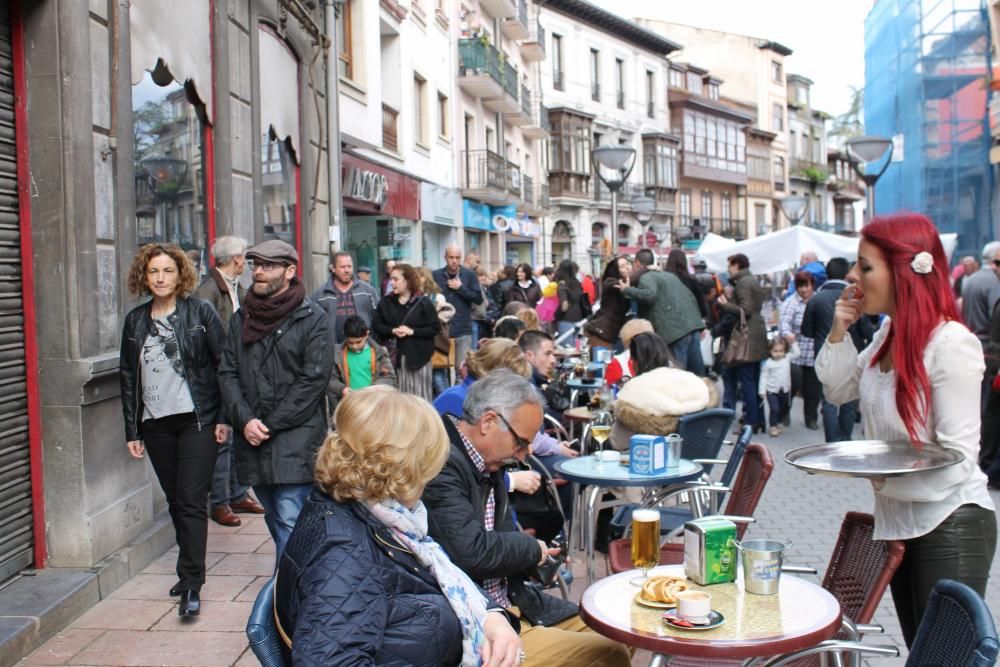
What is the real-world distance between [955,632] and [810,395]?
934 cm

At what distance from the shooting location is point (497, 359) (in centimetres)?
574

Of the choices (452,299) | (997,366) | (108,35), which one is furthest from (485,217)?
(108,35)

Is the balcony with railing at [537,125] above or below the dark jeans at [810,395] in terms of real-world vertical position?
above

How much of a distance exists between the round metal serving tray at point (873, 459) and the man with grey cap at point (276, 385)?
2.60 m

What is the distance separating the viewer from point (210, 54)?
799cm

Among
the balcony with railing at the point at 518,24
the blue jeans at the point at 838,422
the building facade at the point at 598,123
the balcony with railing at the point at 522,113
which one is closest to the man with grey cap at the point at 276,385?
the blue jeans at the point at 838,422

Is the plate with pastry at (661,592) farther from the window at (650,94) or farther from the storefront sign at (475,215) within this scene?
the window at (650,94)

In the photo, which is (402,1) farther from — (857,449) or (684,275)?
(857,449)

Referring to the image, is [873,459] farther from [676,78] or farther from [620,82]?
[676,78]

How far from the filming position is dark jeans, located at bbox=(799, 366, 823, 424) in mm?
11227

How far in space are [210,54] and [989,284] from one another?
25.6ft

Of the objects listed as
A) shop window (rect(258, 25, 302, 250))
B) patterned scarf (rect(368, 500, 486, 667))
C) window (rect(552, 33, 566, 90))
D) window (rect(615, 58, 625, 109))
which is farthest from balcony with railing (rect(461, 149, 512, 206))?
patterned scarf (rect(368, 500, 486, 667))

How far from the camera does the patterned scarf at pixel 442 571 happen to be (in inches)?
102

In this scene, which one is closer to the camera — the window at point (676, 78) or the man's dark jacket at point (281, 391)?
the man's dark jacket at point (281, 391)
